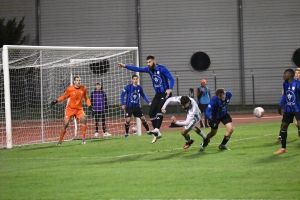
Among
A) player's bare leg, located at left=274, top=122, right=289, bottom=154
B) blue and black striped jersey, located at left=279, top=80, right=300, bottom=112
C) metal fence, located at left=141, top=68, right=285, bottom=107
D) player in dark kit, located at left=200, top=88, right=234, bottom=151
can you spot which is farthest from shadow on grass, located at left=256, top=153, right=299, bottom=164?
metal fence, located at left=141, top=68, right=285, bottom=107

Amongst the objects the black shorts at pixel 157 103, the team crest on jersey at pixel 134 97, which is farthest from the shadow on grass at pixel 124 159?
the team crest on jersey at pixel 134 97

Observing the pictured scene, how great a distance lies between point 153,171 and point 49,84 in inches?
419

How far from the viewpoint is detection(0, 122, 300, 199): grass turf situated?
10719 millimetres

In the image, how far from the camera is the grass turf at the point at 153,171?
35.2 ft

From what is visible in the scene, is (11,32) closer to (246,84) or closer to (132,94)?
(246,84)

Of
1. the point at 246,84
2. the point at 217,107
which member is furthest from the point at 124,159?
the point at 246,84

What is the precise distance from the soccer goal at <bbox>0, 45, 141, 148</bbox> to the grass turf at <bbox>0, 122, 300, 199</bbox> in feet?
10.4

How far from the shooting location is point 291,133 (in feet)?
67.7

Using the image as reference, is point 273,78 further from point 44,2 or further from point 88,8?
point 44,2

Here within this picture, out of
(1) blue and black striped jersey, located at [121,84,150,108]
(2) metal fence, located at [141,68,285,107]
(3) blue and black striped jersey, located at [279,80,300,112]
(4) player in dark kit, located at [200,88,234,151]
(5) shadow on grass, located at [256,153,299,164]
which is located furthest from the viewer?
(2) metal fence, located at [141,68,285,107]

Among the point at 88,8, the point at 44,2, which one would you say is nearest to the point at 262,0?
the point at 88,8

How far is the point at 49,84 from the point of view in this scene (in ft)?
75.3

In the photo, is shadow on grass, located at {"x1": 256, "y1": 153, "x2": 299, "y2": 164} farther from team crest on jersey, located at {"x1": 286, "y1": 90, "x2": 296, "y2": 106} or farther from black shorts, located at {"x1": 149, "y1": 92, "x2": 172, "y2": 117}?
black shorts, located at {"x1": 149, "y1": 92, "x2": 172, "y2": 117}

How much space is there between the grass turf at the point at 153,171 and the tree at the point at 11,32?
1609 centimetres
